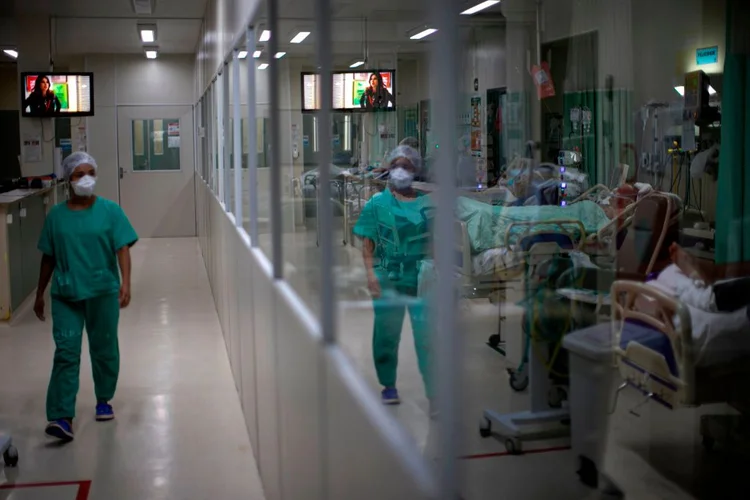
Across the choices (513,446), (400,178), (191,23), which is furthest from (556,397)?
(191,23)

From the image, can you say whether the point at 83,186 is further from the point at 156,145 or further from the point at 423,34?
the point at 156,145

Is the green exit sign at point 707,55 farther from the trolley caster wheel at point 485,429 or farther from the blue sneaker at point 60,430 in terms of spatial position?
the blue sneaker at point 60,430

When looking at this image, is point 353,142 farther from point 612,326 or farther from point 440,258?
point 612,326

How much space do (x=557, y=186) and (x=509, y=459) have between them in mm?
3515

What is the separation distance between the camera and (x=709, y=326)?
339 centimetres

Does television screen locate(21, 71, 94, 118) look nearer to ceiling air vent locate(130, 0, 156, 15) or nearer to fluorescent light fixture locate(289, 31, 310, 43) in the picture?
ceiling air vent locate(130, 0, 156, 15)

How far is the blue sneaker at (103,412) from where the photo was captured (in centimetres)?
477

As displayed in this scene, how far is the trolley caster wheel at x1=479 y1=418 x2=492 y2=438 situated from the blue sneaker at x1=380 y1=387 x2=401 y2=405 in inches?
92.8

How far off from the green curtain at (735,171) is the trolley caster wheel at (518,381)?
4.13ft

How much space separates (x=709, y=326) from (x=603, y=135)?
17.2 ft

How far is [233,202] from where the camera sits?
5.65m

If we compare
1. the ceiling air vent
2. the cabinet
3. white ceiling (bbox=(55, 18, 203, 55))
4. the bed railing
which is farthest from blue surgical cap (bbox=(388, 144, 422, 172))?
white ceiling (bbox=(55, 18, 203, 55))

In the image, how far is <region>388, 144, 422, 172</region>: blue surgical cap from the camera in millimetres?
2391

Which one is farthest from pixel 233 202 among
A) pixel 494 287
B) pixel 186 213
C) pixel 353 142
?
pixel 186 213
